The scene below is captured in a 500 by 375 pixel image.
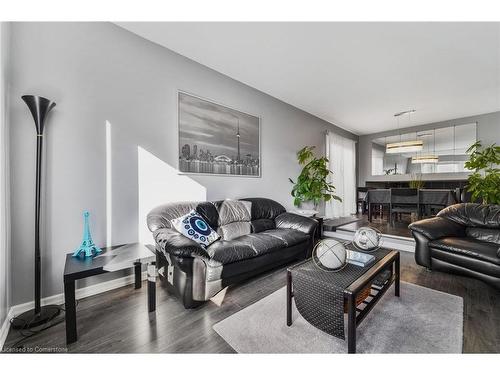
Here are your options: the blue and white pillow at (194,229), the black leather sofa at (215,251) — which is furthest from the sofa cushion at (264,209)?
the blue and white pillow at (194,229)

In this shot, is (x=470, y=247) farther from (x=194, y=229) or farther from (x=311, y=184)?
(x=194, y=229)

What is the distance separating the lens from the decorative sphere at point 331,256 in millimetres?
1589

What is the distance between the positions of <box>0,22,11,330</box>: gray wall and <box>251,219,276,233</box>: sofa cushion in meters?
2.33

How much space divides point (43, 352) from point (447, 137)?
8.07 m

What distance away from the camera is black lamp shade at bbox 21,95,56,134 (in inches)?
66.2

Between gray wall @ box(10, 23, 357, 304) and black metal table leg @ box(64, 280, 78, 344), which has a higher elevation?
gray wall @ box(10, 23, 357, 304)

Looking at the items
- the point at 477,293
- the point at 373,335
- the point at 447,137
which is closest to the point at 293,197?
the point at 477,293

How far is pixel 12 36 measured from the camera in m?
1.78

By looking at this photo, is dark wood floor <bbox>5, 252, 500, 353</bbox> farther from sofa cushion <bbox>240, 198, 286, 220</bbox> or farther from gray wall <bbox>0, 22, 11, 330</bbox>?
sofa cushion <bbox>240, 198, 286, 220</bbox>

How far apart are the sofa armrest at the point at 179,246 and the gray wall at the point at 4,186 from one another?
1.04 metres

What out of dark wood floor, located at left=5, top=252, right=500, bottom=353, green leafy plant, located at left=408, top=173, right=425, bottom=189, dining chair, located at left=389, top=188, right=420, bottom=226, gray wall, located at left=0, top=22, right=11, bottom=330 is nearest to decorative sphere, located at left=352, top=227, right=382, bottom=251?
dark wood floor, located at left=5, top=252, right=500, bottom=353
